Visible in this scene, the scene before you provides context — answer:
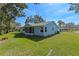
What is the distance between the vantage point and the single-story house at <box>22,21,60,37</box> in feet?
11.4

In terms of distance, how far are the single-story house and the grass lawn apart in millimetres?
80

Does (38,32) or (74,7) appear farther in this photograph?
(38,32)

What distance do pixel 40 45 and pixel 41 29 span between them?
26 centimetres

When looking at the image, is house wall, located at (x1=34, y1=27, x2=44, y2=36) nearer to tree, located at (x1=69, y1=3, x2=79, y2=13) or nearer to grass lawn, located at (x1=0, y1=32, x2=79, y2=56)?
grass lawn, located at (x1=0, y1=32, x2=79, y2=56)

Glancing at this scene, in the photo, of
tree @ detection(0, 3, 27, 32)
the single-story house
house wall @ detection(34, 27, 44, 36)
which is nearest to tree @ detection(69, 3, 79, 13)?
the single-story house

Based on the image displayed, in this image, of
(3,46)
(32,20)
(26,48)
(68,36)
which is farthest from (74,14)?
(3,46)

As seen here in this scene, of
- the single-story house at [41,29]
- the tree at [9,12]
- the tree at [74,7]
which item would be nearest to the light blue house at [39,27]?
the single-story house at [41,29]

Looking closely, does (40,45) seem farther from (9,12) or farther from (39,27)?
(9,12)

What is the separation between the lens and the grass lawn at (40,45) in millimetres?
3412

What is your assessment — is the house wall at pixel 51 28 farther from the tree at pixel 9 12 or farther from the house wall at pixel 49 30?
the tree at pixel 9 12

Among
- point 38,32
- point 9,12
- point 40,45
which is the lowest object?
point 40,45

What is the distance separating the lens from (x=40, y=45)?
3.48 meters

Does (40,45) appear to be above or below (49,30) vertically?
below

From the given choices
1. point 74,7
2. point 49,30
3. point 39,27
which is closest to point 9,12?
point 39,27
